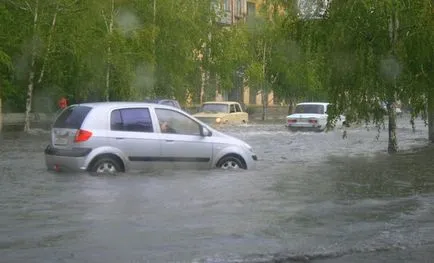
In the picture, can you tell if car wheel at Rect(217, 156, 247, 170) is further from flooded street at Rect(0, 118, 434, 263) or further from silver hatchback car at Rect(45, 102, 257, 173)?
flooded street at Rect(0, 118, 434, 263)

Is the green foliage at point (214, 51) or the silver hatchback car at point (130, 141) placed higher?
the green foliage at point (214, 51)

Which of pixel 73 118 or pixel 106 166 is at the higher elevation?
pixel 73 118

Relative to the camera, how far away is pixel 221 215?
9852mm

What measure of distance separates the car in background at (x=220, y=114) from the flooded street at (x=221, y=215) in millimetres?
20703

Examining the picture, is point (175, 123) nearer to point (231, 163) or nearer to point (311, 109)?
point (231, 163)

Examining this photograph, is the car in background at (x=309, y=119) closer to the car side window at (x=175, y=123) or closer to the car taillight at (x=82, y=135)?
the car side window at (x=175, y=123)

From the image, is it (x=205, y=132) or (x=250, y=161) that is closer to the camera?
(x=205, y=132)

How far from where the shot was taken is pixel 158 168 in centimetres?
1402

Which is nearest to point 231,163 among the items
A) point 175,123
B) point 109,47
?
point 175,123

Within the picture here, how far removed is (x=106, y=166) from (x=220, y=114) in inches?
968

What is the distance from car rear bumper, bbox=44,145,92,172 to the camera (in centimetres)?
1332

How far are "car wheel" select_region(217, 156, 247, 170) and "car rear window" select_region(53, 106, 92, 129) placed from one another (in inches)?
105

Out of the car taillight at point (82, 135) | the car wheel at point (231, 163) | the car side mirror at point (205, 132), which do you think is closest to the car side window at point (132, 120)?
the car taillight at point (82, 135)

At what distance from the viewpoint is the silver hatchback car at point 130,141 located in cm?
1341
